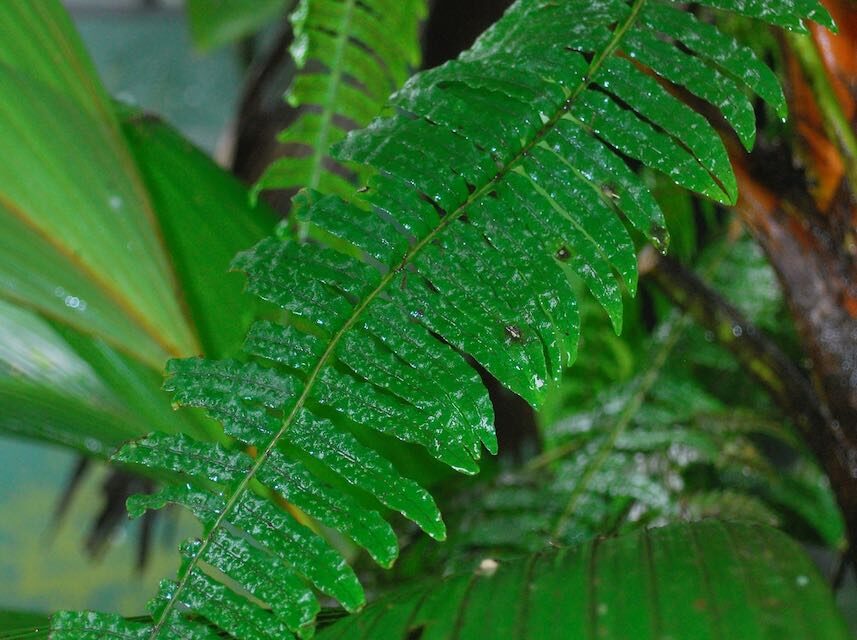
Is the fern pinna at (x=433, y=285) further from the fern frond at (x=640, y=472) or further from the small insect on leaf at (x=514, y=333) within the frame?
the fern frond at (x=640, y=472)

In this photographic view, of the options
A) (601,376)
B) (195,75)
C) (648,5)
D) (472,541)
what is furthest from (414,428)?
(195,75)

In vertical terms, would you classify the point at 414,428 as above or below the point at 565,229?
below

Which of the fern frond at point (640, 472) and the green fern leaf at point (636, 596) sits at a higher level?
the fern frond at point (640, 472)

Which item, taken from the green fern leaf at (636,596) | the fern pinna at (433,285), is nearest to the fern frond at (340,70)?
the fern pinna at (433,285)

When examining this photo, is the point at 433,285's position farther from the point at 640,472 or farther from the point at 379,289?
the point at 640,472

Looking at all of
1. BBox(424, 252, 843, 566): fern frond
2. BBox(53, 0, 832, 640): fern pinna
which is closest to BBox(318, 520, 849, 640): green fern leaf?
BBox(53, 0, 832, 640): fern pinna

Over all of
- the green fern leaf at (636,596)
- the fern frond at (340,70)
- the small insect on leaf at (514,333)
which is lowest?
the green fern leaf at (636,596)

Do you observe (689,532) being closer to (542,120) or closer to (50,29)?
(542,120)

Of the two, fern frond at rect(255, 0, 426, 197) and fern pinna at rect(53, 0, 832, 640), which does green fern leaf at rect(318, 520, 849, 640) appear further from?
fern frond at rect(255, 0, 426, 197)
